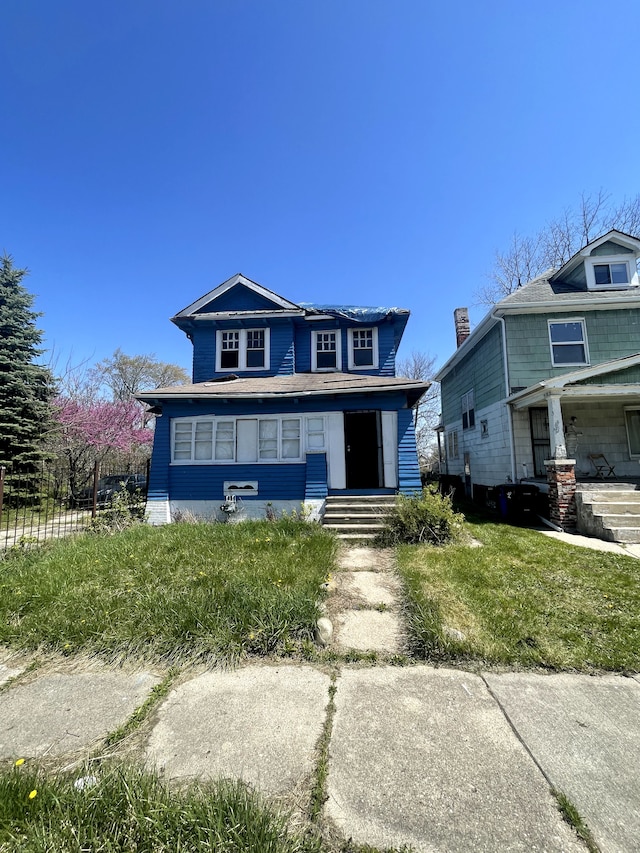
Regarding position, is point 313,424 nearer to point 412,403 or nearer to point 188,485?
point 412,403

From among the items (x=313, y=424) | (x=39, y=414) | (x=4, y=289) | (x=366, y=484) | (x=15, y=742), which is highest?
(x=4, y=289)

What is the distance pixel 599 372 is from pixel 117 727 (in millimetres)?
11524

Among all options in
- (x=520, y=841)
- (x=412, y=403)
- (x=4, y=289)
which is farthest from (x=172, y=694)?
(x=4, y=289)

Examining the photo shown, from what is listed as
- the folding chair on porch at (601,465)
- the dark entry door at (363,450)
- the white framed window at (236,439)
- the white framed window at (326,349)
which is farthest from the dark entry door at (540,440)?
the white framed window at (236,439)

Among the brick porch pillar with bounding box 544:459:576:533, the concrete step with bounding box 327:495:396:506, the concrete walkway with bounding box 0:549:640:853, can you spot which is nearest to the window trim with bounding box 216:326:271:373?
the concrete step with bounding box 327:495:396:506

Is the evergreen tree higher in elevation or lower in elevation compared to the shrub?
higher

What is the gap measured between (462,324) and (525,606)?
1445 centimetres

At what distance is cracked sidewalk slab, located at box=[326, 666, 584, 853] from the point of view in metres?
1.59

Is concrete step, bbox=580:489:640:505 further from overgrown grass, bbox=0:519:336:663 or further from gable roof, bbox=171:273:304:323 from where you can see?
gable roof, bbox=171:273:304:323

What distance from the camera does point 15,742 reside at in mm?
2260

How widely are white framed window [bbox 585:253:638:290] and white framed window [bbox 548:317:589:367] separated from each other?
1874mm

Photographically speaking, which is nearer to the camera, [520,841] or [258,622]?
[520,841]

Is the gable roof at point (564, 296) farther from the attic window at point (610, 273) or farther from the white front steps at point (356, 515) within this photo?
the white front steps at point (356, 515)

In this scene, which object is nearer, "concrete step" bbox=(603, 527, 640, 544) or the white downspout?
"concrete step" bbox=(603, 527, 640, 544)
